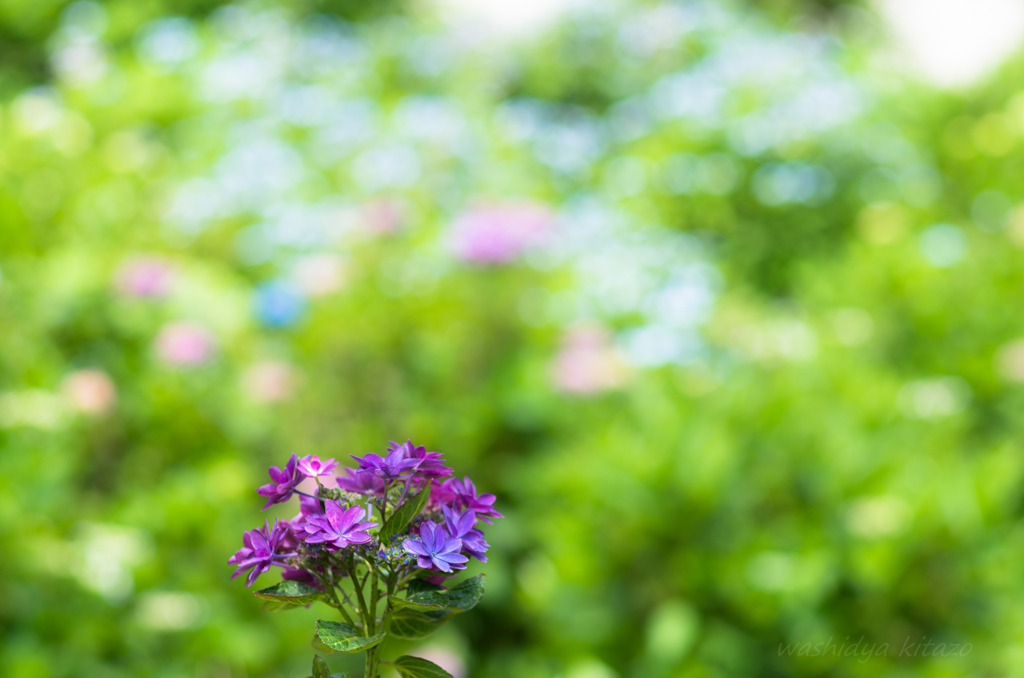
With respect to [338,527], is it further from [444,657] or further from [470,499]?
[444,657]

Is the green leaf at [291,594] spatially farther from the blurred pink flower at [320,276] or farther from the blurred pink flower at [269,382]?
the blurred pink flower at [320,276]

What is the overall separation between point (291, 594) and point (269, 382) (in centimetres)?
189

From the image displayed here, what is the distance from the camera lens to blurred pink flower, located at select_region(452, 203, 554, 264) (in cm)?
259

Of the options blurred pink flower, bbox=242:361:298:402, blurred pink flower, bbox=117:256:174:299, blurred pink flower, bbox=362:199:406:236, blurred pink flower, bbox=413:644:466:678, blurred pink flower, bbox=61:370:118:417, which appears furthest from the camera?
blurred pink flower, bbox=362:199:406:236

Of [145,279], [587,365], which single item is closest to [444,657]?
[587,365]

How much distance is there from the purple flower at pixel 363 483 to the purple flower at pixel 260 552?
0.05m

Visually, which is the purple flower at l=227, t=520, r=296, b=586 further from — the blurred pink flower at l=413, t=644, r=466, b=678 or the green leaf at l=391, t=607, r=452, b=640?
the blurred pink flower at l=413, t=644, r=466, b=678

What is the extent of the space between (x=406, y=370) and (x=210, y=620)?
1121mm

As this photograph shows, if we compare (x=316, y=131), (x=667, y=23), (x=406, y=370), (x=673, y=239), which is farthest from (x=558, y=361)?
(x=667, y=23)

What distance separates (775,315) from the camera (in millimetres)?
3223

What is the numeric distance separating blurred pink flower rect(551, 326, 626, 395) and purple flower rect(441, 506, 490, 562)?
70.7 inches

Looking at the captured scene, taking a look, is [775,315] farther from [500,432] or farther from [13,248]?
[13,248]

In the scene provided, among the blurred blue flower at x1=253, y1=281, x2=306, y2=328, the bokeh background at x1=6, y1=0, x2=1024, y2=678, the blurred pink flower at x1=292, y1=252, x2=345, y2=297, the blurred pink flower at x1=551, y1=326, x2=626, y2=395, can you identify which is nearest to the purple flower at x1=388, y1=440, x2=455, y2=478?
the bokeh background at x1=6, y1=0, x2=1024, y2=678

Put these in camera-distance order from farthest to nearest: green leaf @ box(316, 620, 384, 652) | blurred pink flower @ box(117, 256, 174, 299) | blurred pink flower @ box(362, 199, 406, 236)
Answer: blurred pink flower @ box(362, 199, 406, 236) < blurred pink flower @ box(117, 256, 174, 299) < green leaf @ box(316, 620, 384, 652)
